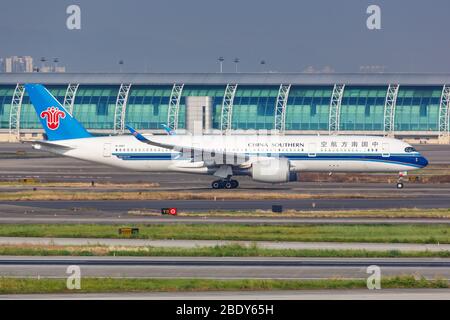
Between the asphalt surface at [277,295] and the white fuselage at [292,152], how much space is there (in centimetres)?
4480

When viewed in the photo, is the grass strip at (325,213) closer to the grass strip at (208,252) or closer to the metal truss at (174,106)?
the grass strip at (208,252)

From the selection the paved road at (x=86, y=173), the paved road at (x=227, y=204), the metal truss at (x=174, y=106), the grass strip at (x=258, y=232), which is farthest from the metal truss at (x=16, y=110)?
the grass strip at (x=258, y=232)

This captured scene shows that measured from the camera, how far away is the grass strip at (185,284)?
32531 mm

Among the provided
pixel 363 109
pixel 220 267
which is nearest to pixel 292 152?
pixel 220 267

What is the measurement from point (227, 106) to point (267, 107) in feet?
21.5

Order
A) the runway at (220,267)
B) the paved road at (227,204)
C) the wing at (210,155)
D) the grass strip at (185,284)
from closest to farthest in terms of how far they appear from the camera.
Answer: the grass strip at (185,284) < the runway at (220,267) < the paved road at (227,204) < the wing at (210,155)

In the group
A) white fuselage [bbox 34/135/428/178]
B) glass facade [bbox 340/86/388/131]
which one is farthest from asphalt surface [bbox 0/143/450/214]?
glass facade [bbox 340/86/388/131]

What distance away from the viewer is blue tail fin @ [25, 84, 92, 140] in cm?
Result: 8019

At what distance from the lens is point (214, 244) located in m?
44.7

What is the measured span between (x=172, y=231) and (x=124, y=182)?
36.5m

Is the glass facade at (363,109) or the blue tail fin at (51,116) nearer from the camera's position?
the blue tail fin at (51,116)

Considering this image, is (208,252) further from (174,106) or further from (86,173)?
(174,106)

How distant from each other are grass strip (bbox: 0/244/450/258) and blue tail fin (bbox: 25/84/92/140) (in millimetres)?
38153
